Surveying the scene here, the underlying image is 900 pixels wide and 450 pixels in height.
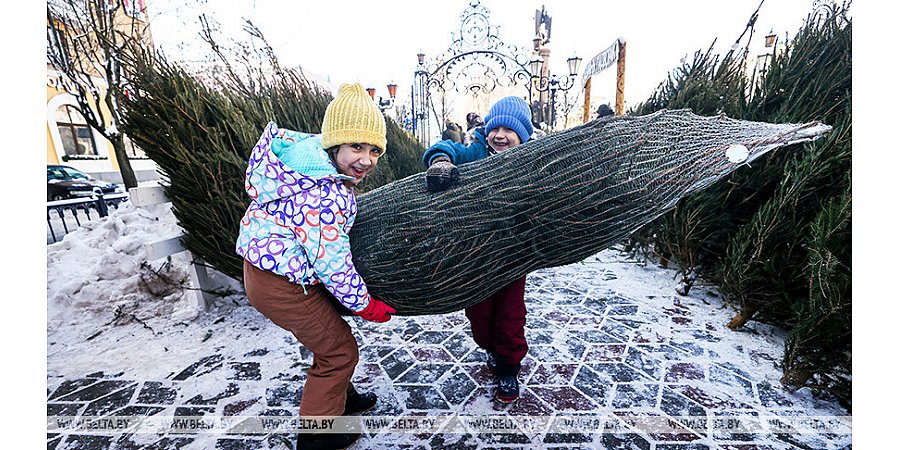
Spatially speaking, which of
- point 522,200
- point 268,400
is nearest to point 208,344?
point 268,400

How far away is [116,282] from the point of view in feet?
12.0

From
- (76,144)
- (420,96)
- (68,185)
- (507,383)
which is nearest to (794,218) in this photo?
(507,383)

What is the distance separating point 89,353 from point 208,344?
807 mm

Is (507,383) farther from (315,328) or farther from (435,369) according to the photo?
(315,328)

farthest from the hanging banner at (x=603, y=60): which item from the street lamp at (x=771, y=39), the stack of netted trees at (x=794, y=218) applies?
the street lamp at (x=771, y=39)

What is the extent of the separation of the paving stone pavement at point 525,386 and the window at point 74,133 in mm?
20691

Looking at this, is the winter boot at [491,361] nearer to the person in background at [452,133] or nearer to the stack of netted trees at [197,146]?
the stack of netted trees at [197,146]

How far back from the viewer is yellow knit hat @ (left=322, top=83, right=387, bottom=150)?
1.52m

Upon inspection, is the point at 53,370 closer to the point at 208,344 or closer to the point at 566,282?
the point at 208,344

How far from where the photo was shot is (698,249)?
372cm

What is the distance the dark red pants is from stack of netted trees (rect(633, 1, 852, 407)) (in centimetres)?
159

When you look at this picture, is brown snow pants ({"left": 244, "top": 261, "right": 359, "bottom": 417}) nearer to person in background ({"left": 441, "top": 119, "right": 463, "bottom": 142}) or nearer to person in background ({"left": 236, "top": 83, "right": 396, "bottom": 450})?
person in background ({"left": 236, "top": 83, "right": 396, "bottom": 450})

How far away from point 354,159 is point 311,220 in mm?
305

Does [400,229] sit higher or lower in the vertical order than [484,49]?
lower
